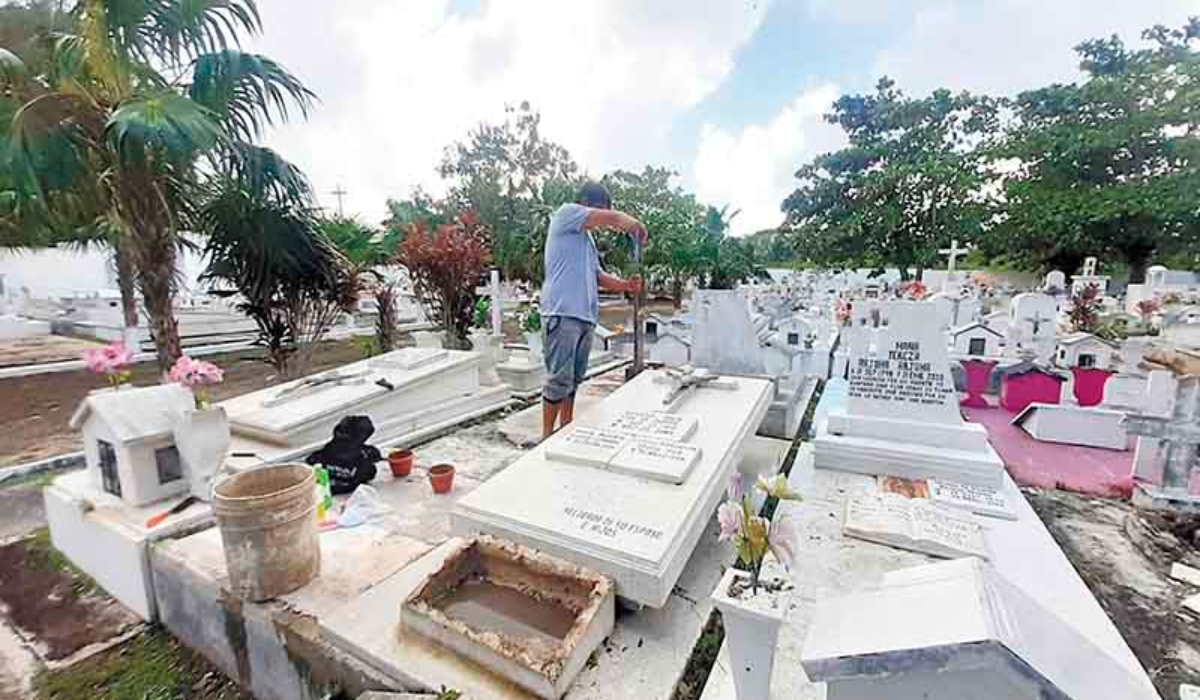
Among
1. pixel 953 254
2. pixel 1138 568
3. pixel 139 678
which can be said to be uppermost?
pixel 953 254

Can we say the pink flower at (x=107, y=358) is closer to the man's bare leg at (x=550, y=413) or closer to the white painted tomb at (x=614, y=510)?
the white painted tomb at (x=614, y=510)

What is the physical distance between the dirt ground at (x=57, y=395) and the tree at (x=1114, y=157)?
2220cm

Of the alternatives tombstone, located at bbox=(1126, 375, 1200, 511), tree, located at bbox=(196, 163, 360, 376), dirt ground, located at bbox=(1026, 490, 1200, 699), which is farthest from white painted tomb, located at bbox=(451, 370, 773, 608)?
tree, located at bbox=(196, 163, 360, 376)

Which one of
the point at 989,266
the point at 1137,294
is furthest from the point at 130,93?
the point at 989,266

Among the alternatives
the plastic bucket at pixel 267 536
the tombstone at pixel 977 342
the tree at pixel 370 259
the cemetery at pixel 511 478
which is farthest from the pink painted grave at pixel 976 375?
the tree at pixel 370 259

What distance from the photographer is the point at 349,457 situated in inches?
119

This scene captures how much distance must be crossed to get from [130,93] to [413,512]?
13.8 ft

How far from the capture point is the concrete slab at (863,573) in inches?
65.0

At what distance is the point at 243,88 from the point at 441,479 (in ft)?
14.0

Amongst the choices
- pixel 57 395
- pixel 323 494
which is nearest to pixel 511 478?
pixel 323 494

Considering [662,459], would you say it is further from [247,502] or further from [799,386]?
[799,386]

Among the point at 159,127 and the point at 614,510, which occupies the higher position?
the point at 159,127

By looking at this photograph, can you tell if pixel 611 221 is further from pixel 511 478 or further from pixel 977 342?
pixel 977 342

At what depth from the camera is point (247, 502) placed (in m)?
1.92
